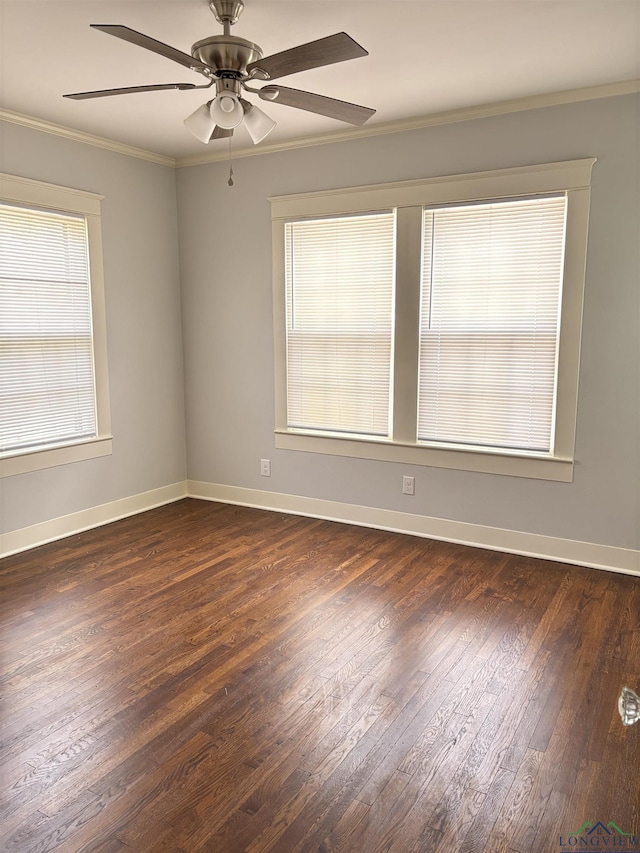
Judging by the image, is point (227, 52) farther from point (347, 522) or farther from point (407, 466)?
point (347, 522)

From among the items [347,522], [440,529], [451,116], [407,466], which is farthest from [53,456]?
[451,116]

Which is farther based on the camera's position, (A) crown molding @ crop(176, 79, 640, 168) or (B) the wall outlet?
(B) the wall outlet

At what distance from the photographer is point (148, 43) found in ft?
6.52

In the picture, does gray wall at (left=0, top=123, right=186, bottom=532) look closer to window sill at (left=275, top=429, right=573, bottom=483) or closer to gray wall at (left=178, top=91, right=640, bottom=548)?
gray wall at (left=178, top=91, right=640, bottom=548)

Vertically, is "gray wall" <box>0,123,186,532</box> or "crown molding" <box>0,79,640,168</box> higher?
"crown molding" <box>0,79,640,168</box>

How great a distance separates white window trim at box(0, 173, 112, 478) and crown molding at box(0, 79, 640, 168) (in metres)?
0.35

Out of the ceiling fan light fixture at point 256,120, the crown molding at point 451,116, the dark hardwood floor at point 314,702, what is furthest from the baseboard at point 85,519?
the ceiling fan light fixture at point 256,120

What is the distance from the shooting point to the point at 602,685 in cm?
246

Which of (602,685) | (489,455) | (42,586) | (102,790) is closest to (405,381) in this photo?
(489,455)

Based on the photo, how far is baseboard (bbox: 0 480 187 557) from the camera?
12.8 feet

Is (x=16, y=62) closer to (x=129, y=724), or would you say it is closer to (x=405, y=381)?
(x=405, y=381)

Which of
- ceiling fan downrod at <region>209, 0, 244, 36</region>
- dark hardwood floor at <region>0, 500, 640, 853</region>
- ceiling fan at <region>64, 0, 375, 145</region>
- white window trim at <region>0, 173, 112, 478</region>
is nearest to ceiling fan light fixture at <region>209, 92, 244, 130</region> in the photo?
ceiling fan at <region>64, 0, 375, 145</region>

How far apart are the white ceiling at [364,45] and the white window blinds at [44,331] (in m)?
0.72

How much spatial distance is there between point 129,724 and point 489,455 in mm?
2570
